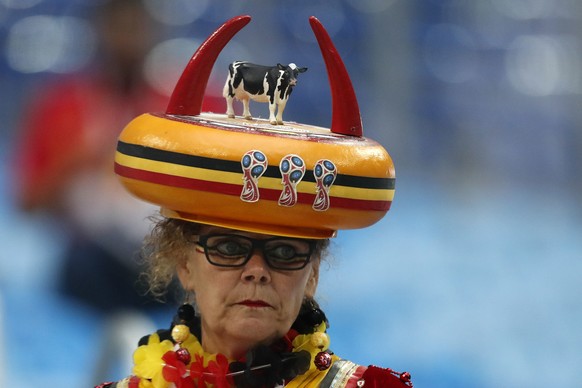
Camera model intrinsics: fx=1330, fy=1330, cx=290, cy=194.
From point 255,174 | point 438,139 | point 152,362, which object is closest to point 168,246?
point 152,362

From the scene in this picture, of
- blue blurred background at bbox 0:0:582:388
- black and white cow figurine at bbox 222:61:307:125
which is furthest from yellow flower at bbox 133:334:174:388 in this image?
blue blurred background at bbox 0:0:582:388

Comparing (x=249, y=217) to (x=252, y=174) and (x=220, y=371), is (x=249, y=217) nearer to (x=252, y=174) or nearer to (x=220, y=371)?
(x=252, y=174)

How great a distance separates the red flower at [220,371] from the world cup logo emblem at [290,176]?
1.42 feet

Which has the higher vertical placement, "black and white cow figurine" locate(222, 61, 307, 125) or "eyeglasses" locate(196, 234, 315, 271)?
"black and white cow figurine" locate(222, 61, 307, 125)

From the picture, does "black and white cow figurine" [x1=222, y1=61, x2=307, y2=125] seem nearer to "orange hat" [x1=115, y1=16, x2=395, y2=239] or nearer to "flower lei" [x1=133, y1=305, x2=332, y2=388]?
"orange hat" [x1=115, y1=16, x2=395, y2=239]

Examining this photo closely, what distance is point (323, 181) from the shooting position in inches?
105

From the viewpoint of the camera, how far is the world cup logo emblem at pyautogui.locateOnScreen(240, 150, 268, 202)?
2633 millimetres

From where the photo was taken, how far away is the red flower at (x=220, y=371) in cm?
286

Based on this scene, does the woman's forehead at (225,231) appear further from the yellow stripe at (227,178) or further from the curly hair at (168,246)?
the yellow stripe at (227,178)

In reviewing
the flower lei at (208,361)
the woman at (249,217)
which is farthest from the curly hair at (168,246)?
the flower lei at (208,361)

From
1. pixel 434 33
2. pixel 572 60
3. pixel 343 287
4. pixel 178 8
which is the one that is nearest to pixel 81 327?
pixel 343 287

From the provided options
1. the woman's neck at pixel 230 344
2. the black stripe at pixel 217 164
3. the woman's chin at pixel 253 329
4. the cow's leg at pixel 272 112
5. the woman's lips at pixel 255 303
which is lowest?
the woman's neck at pixel 230 344

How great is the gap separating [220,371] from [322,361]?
0.23 meters

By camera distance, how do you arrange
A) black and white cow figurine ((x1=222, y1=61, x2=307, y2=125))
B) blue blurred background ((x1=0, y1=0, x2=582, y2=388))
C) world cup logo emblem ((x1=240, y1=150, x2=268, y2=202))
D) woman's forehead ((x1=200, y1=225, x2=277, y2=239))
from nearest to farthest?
world cup logo emblem ((x1=240, y1=150, x2=268, y2=202)) → woman's forehead ((x1=200, y1=225, x2=277, y2=239)) → black and white cow figurine ((x1=222, y1=61, x2=307, y2=125)) → blue blurred background ((x1=0, y1=0, x2=582, y2=388))
